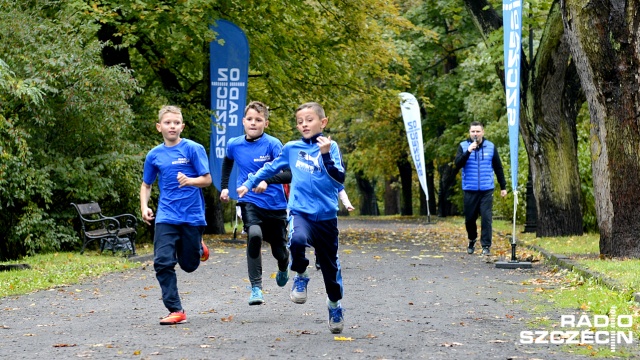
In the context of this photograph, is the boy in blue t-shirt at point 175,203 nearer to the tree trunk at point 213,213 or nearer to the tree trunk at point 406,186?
the tree trunk at point 213,213

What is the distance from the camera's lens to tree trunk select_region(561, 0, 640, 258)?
556 inches

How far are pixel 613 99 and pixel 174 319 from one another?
7.64 metres

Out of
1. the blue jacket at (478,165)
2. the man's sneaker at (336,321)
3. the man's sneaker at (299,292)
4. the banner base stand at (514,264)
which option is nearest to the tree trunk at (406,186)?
the blue jacket at (478,165)

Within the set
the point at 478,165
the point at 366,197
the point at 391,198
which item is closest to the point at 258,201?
the point at 478,165

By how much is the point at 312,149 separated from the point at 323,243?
0.77m

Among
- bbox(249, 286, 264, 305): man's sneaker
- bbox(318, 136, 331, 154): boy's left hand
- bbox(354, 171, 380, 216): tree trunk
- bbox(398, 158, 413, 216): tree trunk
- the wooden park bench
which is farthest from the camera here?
bbox(354, 171, 380, 216): tree trunk

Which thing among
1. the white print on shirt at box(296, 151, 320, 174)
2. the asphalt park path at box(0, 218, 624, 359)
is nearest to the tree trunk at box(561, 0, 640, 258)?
the asphalt park path at box(0, 218, 624, 359)

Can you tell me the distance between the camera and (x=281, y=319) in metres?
9.59

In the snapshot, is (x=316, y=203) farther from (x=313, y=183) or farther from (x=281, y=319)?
(x=281, y=319)

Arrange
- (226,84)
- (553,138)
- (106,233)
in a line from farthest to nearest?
(226,84) → (553,138) → (106,233)

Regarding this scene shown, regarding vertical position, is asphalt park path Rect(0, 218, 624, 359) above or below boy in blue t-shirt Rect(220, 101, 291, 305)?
below

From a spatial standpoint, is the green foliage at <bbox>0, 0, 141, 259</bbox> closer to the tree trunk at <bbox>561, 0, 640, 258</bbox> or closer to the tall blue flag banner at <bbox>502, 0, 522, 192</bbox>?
the tall blue flag banner at <bbox>502, 0, 522, 192</bbox>

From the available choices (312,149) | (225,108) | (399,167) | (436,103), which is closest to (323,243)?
(312,149)

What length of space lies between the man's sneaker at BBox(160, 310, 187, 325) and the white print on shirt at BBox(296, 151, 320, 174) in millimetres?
1758
